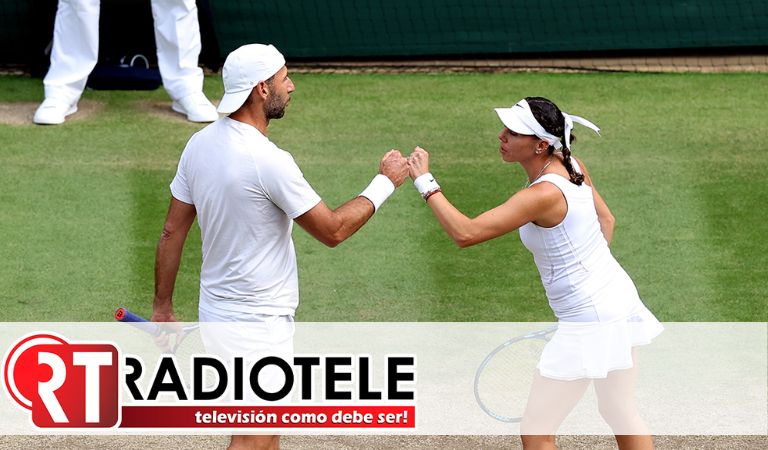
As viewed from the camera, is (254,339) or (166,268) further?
(166,268)

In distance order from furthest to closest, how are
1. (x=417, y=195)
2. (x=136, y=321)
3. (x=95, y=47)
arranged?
(x=95, y=47), (x=417, y=195), (x=136, y=321)

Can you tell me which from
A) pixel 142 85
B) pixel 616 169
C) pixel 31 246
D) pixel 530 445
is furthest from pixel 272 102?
pixel 142 85

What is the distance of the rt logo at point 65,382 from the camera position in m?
6.46

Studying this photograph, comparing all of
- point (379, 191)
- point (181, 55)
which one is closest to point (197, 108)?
point (181, 55)

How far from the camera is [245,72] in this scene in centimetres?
523

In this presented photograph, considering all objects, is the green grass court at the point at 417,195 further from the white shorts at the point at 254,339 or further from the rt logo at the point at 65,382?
the white shorts at the point at 254,339

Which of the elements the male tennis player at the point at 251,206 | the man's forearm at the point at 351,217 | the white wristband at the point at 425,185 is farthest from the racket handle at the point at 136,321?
the white wristband at the point at 425,185

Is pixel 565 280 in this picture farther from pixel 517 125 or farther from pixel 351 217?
pixel 351 217

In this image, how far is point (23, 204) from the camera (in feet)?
30.7

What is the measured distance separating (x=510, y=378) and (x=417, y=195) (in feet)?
9.96

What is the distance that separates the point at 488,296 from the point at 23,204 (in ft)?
11.2

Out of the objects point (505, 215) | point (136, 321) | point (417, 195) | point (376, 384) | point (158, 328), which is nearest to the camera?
point (505, 215)

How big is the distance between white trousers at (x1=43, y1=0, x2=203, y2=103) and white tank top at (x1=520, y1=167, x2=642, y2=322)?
19.3 feet

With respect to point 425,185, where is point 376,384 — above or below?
below
